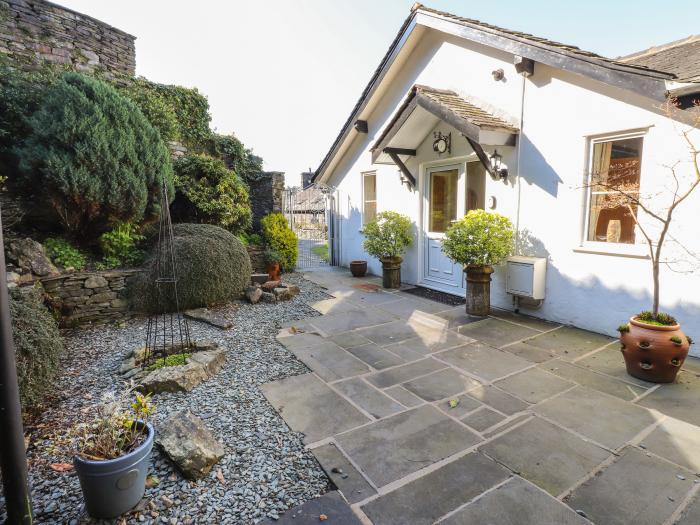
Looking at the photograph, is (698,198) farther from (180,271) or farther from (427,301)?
(180,271)

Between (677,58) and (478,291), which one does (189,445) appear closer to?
(478,291)

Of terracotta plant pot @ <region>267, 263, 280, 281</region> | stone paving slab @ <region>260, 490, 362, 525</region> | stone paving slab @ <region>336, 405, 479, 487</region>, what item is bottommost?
stone paving slab @ <region>260, 490, 362, 525</region>

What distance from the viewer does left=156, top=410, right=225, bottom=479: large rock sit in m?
2.37

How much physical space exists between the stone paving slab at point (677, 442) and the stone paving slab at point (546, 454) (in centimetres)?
43

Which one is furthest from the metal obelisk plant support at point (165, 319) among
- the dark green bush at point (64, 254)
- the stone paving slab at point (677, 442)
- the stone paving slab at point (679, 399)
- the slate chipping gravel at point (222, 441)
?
the stone paving slab at point (679, 399)

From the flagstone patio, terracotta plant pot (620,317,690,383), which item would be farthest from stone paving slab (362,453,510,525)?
terracotta plant pot (620,317,690,383)

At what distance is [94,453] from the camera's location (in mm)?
2043

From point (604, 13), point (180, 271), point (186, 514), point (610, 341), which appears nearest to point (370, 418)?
point (186, 514)

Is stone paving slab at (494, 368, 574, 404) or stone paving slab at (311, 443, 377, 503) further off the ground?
stone paving slab at (494, 368, 574, 404)

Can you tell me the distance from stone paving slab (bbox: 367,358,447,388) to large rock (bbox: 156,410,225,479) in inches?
69.5

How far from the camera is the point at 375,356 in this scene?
454cm

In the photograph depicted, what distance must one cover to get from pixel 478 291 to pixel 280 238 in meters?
5.58

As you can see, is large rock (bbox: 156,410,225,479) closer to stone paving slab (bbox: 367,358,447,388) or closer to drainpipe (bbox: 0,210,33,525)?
drainpipe (bbox: 0,210,33,525)

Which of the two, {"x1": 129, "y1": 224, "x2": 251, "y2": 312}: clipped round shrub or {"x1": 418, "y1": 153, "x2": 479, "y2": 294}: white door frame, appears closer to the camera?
{"x1": 129, "y1": 224, "x2": 251, "y2": 312}: clipped round shrub
